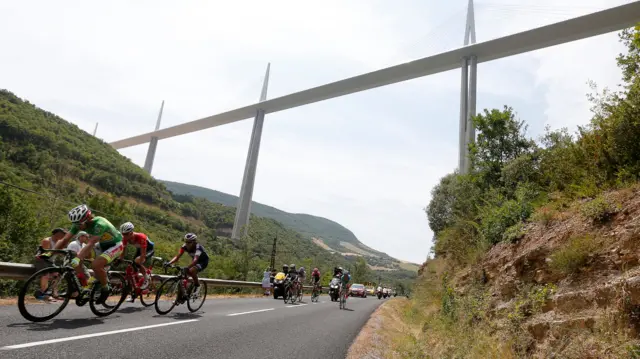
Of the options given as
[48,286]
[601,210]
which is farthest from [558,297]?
[48,286]

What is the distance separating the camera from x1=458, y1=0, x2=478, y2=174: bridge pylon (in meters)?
31.2

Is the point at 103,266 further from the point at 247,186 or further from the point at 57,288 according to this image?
the point at 247,186

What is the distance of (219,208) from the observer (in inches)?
4328

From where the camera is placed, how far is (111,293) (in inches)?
269

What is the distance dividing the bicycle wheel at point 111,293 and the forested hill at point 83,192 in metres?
15.9

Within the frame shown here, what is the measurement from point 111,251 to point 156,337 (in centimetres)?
206

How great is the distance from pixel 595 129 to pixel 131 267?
1066 centimetres

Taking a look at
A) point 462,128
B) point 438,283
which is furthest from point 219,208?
point 438,283

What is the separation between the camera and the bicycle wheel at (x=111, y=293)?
237 inches

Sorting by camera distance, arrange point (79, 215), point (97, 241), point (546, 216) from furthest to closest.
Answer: point (546, 216) → point (97, 241) → point (79, 215)

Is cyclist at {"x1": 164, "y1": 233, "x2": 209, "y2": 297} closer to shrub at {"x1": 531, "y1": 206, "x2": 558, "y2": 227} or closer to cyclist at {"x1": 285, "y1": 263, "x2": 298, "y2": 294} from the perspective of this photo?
shrub at {"x1": 531, "y1": 206, "x2": 558, "y2": 227}

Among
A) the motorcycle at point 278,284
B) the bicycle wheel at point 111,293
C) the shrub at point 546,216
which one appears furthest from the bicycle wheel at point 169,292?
the motorcycle at point 278,284

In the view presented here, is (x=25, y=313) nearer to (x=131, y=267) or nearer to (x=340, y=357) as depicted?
(x=131, y=267)

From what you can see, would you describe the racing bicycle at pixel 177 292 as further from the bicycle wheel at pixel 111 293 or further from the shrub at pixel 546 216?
the shrub at pixel 546 216
